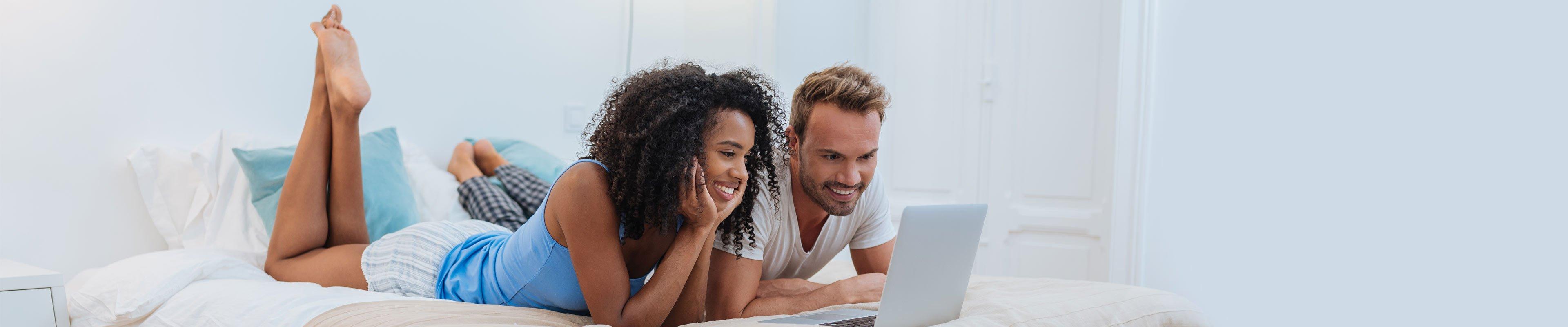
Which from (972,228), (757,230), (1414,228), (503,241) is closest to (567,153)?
(503,241)

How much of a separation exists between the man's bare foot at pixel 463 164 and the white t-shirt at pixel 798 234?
43.8 inches

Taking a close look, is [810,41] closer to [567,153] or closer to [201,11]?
[567,153]

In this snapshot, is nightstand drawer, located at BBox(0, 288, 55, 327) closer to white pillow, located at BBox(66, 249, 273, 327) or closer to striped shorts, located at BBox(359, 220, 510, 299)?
white pillow, located at BBox(66, 249, 273, 327)

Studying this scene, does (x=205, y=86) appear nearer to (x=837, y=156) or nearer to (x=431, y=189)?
(x=431, y=189)

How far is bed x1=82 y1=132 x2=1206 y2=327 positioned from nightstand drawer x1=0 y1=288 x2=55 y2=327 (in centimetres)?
5

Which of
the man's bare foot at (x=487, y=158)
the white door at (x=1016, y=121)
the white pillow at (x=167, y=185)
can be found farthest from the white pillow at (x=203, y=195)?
the white door at (x=1016, y=121)

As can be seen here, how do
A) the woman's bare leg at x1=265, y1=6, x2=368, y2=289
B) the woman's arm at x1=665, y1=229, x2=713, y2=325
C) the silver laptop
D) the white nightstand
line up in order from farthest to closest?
the woman's bare leg at x1=265, y1=6, x2=368, y2=289, the white nightstand, the woman's arm at x1=665, y1=229, x2=713, y2=325, the silver laptop

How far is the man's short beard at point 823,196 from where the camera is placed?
60.7 inches

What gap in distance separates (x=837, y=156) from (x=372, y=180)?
47.9 inches

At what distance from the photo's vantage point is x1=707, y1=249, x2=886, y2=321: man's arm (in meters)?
1.42

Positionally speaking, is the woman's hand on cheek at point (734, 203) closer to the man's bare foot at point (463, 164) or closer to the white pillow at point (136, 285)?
the white pillow at point (136, 285)

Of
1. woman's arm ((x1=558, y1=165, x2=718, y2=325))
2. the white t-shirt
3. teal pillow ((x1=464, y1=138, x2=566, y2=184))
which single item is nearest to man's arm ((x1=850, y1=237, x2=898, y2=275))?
the white t-shirt

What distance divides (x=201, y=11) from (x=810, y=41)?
6.61ft

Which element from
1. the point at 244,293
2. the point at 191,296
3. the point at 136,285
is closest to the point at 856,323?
the point at 244,293
